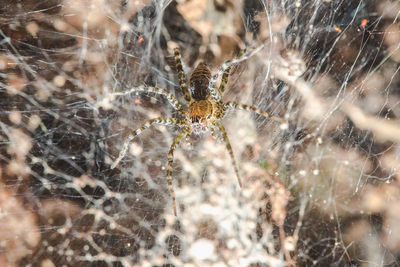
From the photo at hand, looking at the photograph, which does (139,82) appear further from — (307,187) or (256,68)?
(307,187)

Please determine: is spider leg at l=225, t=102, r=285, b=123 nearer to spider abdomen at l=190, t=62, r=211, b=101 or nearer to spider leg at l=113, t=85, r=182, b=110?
spider abdomen at l=190, t=62, r=211, b=101

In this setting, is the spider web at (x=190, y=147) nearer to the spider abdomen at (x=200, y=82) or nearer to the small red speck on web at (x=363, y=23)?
the small red speck on web at (x=363, y=23)

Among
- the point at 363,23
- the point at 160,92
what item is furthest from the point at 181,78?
the point at 363,23

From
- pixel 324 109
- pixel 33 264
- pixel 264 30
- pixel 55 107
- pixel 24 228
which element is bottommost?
pixel 33 264

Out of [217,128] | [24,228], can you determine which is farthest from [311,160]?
[24,228]

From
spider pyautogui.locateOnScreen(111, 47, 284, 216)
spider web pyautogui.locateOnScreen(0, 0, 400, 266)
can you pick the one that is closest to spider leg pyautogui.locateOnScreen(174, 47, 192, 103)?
spider pyautogui.locateOnScreen(111, 47, 284, 216)

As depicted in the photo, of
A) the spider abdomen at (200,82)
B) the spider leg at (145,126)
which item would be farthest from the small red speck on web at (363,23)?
the spider leg at (145,126)
